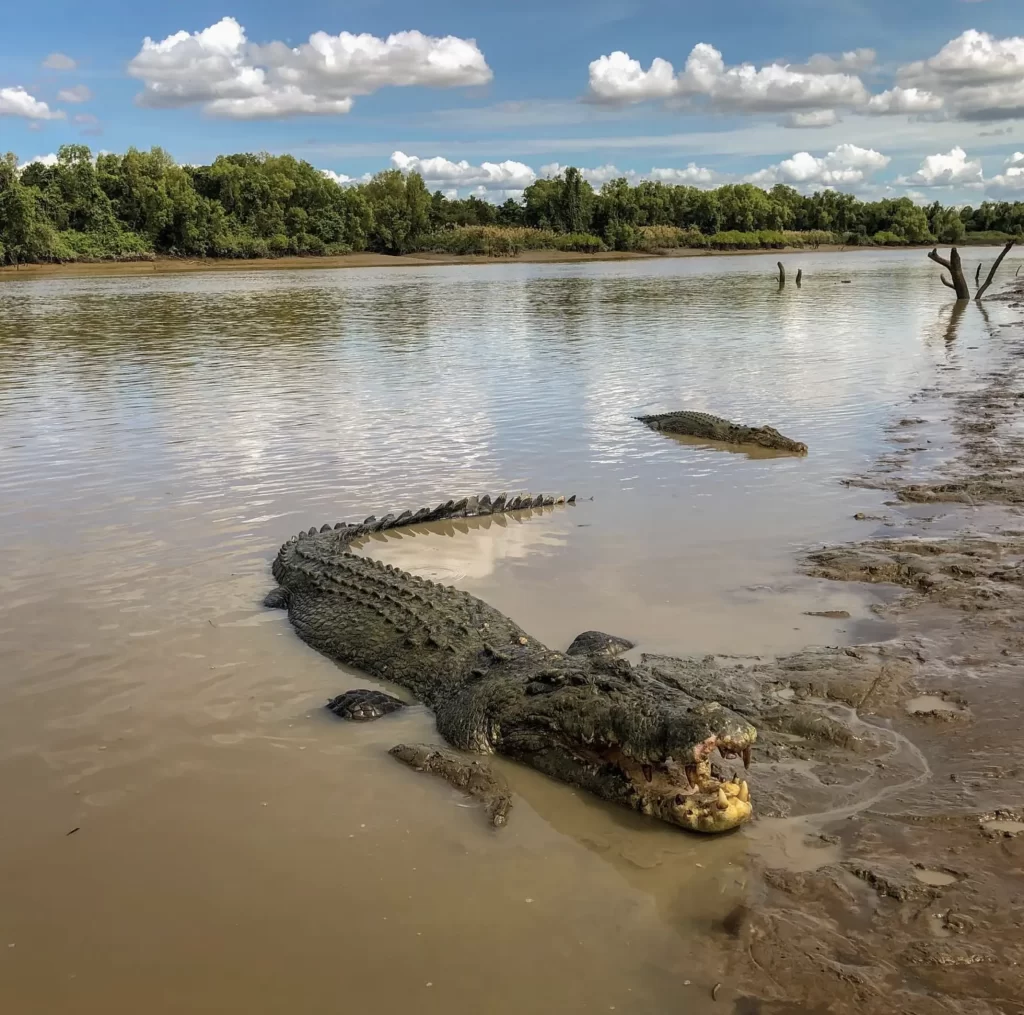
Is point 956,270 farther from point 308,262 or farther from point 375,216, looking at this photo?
point 375,216

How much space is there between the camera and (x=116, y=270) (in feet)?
231

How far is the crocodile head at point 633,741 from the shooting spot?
345 centimetres

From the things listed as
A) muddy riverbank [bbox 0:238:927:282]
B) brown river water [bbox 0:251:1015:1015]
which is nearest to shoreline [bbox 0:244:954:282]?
muddy riverbank [bbox 0:238:927:282]

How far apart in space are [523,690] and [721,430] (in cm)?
755

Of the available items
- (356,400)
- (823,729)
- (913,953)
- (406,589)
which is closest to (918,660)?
(823,729)

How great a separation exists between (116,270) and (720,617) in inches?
2951

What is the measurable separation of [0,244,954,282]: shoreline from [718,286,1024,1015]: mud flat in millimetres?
68079

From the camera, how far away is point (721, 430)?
11.3 meters

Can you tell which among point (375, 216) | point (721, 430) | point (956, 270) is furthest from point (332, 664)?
point (375, 216)

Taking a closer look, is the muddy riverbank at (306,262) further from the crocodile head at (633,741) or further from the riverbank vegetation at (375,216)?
the crocodile head at (633,741)

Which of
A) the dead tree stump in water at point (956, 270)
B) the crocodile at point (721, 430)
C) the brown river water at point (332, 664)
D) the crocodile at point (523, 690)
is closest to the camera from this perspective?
the brown river water at point (332, 664)

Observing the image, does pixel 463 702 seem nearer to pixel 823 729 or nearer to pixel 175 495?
pixel 823 729

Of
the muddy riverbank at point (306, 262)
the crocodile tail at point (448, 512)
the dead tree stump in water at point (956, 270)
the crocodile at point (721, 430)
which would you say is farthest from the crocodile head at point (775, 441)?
the muddy riverbank at point (306, 262)

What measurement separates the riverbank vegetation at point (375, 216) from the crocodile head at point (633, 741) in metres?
73.2
